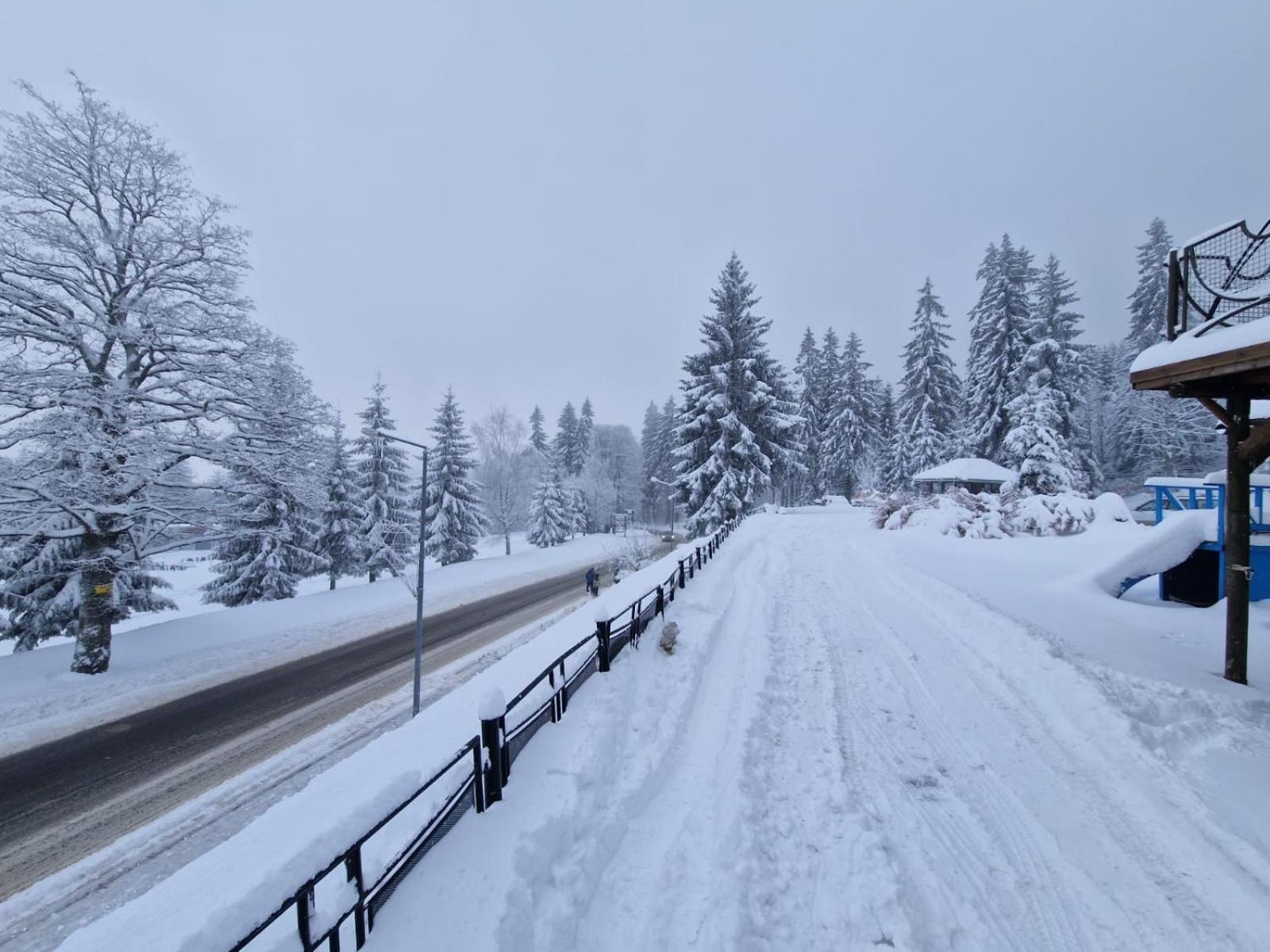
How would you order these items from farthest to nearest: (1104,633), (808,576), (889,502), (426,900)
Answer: (889,502) → (808,576) → (1104,633) → (426,900)

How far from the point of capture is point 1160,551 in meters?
9.66

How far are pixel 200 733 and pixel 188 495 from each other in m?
5.73

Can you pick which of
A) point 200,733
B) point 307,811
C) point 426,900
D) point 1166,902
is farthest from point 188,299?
point 1166,902

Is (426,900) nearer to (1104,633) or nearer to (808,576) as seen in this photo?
(1104,633)

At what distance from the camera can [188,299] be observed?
12055 millimetres

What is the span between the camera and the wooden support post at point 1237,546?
19.8 feet

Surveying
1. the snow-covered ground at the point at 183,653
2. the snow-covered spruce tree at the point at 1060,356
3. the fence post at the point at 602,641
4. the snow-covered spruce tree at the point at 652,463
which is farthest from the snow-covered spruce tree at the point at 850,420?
the fence post at the point at 602,641

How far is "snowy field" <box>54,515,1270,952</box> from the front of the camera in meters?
3.05

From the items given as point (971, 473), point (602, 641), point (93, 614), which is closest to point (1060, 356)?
point (971, 473)

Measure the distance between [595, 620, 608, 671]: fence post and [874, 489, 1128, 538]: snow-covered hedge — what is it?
51.0 ft

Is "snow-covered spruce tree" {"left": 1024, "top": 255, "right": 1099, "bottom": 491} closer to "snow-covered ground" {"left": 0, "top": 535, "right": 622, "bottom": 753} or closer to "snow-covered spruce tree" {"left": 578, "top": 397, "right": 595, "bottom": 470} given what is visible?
"snow-covered ground" {"left": 0, "top": 535, "right": 622, "bottom": 753}

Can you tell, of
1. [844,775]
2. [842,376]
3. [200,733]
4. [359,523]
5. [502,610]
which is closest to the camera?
[844,775]

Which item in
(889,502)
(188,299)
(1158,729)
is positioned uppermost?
(188,299)

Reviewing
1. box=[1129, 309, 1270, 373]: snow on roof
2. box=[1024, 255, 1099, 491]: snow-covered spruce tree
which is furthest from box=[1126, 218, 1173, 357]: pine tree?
box=[1129, 309, 1270, 373]: snow on roof
